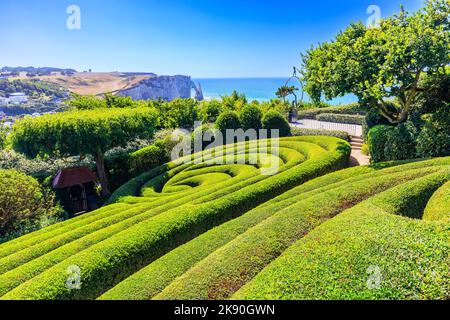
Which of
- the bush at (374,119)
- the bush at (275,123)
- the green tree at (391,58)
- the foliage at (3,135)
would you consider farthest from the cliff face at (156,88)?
the green tree at (391,58)

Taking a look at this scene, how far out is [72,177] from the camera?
2039 cm

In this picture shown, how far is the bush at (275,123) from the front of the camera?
28.1 metres

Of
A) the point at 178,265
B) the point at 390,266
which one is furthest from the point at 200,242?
the point at 390,266

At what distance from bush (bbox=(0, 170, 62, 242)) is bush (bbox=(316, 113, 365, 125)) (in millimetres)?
30863

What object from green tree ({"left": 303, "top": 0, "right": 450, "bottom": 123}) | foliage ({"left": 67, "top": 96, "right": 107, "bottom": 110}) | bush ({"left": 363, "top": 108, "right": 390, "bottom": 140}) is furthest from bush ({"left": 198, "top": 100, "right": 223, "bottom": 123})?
green tree ({"left": 303, "top": 0, "right": 450, "bottom": 123})

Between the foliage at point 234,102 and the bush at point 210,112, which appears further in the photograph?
the foliage at point 234,102

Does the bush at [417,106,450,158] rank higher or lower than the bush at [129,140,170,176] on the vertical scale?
higher

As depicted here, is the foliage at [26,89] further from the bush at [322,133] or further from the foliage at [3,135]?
the bush at [322,133]

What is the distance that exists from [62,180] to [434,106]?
79.3 feet

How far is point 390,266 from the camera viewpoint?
4992mm

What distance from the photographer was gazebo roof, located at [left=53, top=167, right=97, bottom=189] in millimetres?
19812

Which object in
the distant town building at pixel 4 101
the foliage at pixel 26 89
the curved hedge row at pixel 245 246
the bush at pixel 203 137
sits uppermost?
the foliage at pixel 26 89

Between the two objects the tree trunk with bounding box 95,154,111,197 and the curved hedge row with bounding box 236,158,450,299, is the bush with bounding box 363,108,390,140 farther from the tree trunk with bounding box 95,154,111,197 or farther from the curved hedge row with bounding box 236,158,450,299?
the tree trunk with bounding box 95,154,111,197

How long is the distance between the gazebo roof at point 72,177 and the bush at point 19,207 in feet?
8.82
